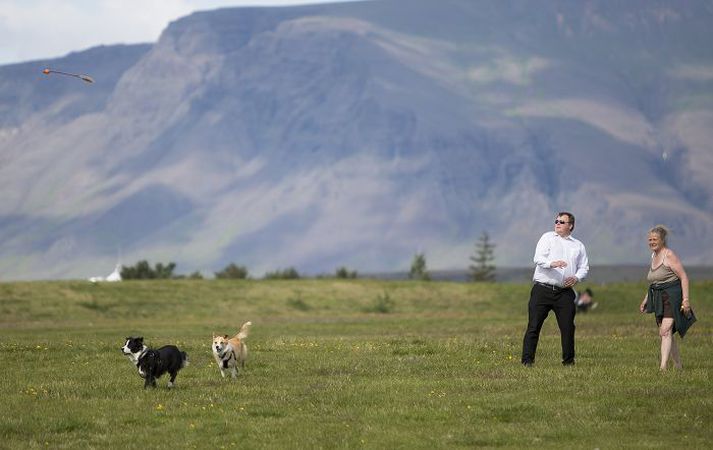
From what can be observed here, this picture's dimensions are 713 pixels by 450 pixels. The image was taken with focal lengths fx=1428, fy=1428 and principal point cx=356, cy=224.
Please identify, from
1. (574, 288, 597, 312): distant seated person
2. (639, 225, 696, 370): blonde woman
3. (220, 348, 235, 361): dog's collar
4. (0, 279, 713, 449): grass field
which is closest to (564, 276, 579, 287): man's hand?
(639, 225, 696, 370): blonde woman

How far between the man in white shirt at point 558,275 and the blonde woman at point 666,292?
1.33 m

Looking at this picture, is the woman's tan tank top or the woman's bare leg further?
the woman's bare leg

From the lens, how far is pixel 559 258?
89.6 ft

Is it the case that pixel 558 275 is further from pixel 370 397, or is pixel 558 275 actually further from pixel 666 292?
pixel 370 397

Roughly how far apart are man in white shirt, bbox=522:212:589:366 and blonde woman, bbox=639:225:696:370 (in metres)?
1.33

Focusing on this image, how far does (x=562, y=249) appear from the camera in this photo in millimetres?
27281

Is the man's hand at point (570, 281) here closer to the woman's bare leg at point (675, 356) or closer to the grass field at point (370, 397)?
the grass field at point (370, 397)

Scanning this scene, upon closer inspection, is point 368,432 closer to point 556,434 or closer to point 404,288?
point 556,434

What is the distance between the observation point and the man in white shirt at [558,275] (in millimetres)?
27219

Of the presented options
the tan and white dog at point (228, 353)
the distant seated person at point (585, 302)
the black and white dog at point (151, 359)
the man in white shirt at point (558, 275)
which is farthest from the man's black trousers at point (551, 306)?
the distant seated person at point (585, 302)

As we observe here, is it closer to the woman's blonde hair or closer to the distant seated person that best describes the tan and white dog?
the woman's blonde hair

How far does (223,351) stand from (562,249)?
6.73m

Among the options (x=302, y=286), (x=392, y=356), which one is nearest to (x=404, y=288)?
(x=302, y=286)

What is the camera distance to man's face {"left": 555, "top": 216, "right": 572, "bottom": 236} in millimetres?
27281
